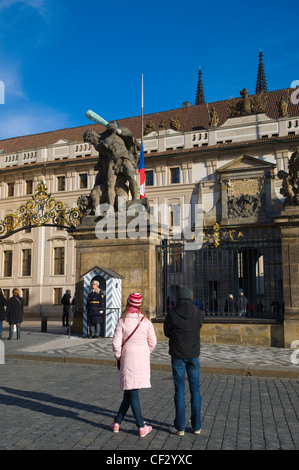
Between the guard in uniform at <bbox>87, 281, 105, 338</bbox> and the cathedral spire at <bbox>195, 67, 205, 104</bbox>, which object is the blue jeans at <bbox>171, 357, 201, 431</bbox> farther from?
the cathedral spire at <bbox>195, 67, 205, 104</bbox>

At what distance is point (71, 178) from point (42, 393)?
35700 mm

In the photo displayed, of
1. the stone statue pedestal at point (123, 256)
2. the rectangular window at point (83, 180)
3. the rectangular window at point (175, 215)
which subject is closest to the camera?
the stone statue pedestal at point (123, 256)

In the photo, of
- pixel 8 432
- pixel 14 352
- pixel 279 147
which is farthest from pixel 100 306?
pixel 279 147

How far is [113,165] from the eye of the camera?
14.1 meters

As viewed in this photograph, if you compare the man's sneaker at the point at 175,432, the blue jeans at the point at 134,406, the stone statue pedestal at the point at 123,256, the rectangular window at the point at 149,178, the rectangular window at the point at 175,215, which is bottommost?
the man's sneaker at the point at 175,432

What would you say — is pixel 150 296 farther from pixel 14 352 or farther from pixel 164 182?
pixel 164 182

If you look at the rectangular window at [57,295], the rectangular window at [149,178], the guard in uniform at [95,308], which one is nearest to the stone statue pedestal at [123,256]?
the guard in uniform at [95,308]

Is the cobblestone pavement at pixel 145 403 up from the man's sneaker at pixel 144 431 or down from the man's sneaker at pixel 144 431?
down

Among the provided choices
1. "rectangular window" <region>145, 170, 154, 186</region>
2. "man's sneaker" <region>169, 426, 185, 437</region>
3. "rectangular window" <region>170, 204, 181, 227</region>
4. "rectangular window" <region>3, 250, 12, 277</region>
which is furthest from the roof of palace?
"man's sneaker" <region>169, 426, 185, 437</region>

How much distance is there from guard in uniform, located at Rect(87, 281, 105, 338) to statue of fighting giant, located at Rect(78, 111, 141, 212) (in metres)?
2.77

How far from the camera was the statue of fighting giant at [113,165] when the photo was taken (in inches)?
550

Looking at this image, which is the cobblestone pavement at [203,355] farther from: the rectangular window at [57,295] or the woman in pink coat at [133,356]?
the rectangular window at [57,295]

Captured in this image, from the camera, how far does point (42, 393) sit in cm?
698

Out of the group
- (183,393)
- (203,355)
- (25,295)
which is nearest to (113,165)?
(203,355)
